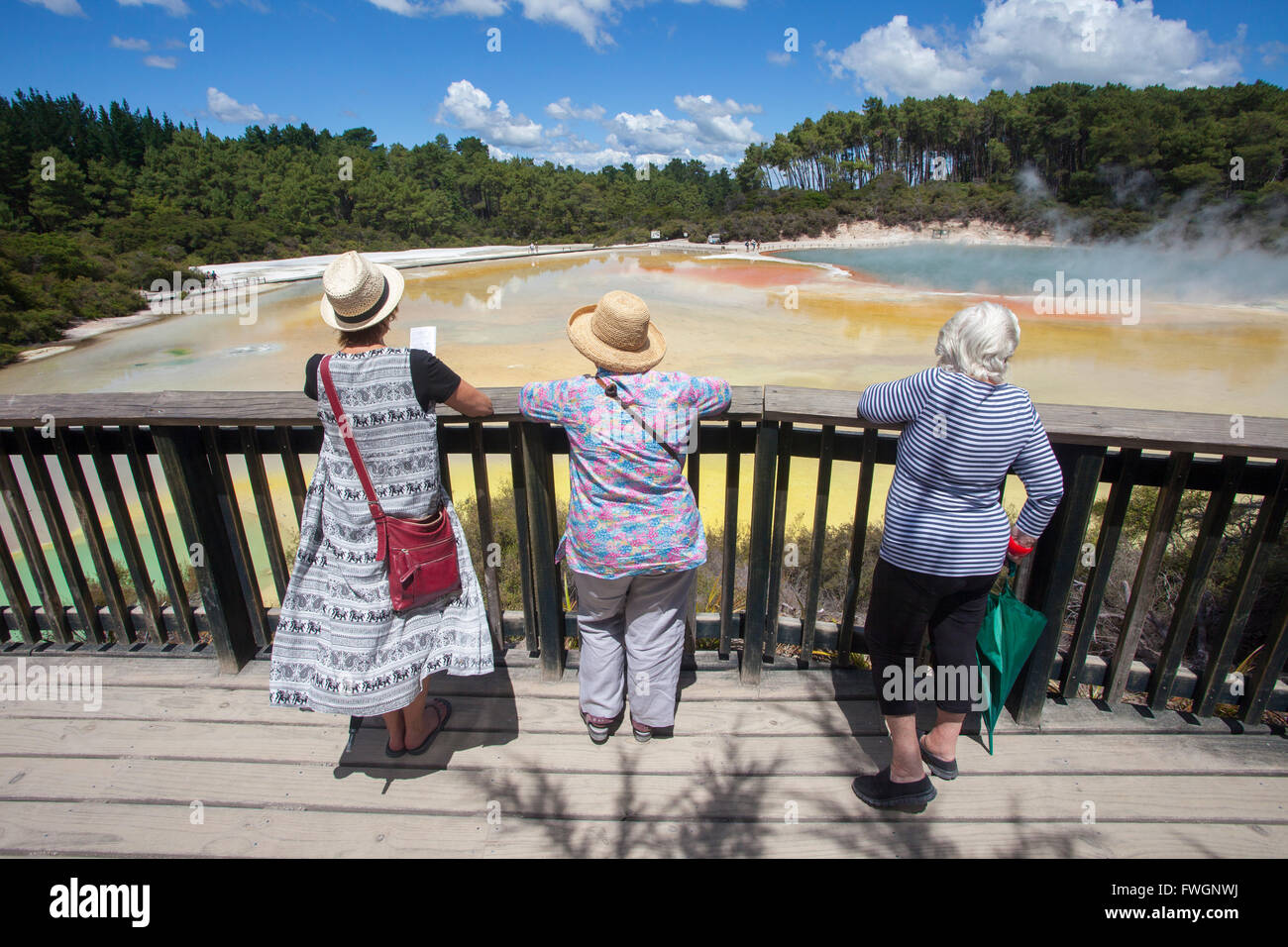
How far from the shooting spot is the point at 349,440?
2.07m

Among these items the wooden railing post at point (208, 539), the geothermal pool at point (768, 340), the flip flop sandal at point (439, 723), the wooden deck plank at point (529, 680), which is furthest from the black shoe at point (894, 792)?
the geothermal pool at point (768, 340)

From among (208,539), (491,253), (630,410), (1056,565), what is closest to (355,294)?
(630,410)

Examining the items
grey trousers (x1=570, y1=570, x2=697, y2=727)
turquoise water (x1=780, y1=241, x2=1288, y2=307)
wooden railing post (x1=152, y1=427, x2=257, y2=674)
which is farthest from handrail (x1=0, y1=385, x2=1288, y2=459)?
turquoise water (x1=780, y1=241, x2=1288, y2=307)

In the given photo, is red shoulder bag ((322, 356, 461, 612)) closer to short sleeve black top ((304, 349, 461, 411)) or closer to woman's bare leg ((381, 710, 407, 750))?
short sleeve black top ((304, 349, 461, 411))

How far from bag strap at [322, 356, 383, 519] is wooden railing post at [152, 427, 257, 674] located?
3.47ft

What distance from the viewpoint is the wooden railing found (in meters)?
2.39

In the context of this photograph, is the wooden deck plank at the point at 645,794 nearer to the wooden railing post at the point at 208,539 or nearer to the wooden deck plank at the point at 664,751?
the wooden deck plank at the point at 664,751

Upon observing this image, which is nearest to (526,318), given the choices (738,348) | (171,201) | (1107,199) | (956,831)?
(738,348)

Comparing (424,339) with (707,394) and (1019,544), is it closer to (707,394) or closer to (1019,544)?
(707,394)

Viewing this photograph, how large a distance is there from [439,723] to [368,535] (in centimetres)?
93

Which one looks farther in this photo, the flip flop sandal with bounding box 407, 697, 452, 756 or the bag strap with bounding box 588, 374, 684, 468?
the flip flop sandal with bounding box 407, 697, 452, 756

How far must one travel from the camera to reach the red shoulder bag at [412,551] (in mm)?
2146
